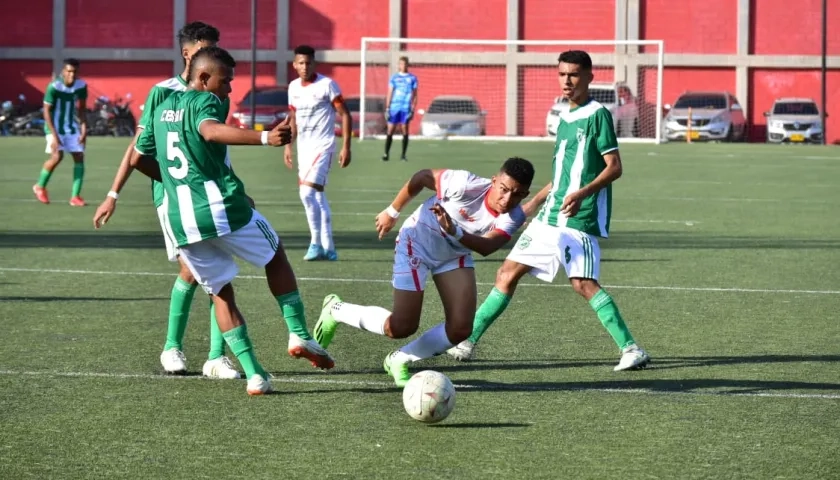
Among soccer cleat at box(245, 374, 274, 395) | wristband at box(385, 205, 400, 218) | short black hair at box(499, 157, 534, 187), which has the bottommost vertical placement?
soccer cleat at box(245, 374, 274, 395)

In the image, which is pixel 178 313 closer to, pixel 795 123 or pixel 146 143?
pixel 146 143

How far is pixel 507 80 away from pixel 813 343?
39303 mm

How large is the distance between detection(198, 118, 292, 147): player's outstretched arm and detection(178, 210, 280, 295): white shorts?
531mm

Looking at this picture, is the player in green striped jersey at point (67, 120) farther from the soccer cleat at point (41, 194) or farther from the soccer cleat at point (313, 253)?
the soccer cleat at point (313, 253)

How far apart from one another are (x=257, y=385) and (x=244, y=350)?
0.64 ft

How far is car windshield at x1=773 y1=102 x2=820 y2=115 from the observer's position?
4412 centimetres

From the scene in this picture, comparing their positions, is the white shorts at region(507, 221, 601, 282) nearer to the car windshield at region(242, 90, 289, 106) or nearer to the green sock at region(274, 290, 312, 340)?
the green sock at region(274, 290, 312, 340)

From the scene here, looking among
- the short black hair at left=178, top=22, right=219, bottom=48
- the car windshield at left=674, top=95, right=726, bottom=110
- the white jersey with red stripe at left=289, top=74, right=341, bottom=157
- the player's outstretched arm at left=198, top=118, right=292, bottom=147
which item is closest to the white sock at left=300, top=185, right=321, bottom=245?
the white jersey with red stripe at left=289, top=74, right=341, bottom=157

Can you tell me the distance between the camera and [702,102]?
44.4 metres

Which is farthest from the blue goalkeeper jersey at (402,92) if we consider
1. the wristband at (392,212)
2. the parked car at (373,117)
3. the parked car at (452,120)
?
the wristband at (392,212)

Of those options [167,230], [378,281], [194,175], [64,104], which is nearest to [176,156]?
[194,175]

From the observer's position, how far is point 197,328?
909 cm

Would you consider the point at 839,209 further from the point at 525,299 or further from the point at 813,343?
the point at 813,343

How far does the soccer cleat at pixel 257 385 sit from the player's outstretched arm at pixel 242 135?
3.85 ft
